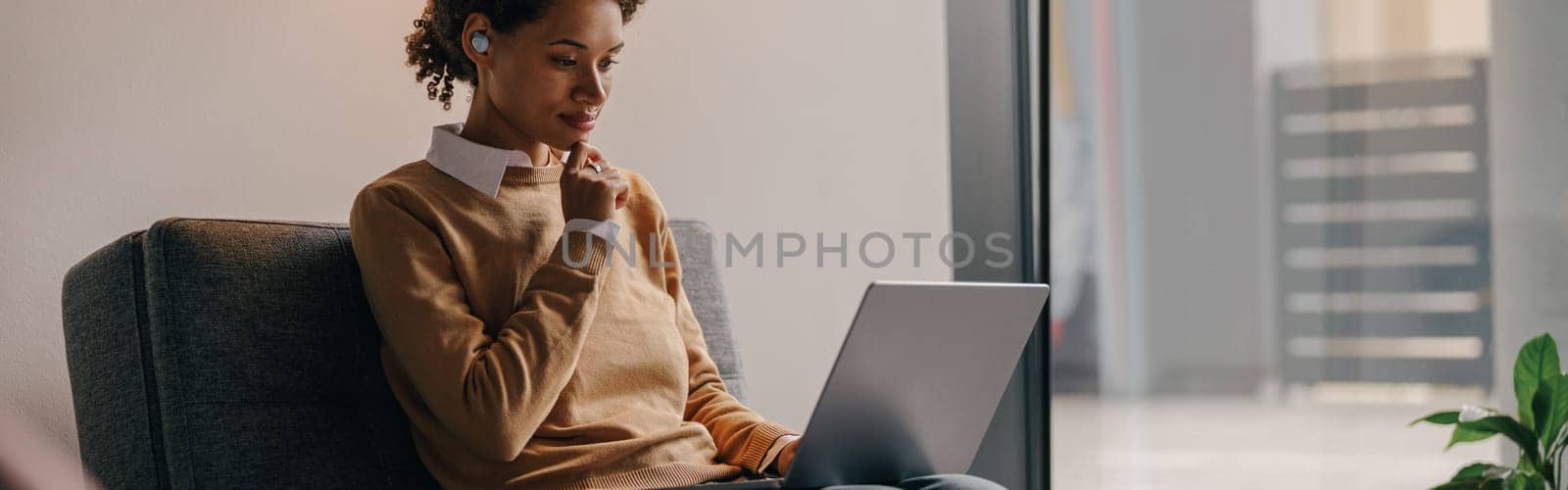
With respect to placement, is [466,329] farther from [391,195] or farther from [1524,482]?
[1524,482]

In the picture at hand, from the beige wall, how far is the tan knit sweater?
1.28 feet

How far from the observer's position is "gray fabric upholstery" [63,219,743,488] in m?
1.43

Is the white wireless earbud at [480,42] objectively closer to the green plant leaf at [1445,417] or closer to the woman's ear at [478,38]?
the woman's ear at [478,38]

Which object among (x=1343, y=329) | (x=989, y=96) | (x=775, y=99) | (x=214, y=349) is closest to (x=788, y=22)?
(x=775, y=99)

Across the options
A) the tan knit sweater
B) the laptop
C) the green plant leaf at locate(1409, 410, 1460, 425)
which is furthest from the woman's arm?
the green plant leaf at locate(1409, 410, 1460, 425)

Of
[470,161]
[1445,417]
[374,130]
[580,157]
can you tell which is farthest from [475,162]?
[1445,417]

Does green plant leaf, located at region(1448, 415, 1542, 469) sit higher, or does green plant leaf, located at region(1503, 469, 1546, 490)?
green plant leaf, located at region(1448, 415, 1542, 469)

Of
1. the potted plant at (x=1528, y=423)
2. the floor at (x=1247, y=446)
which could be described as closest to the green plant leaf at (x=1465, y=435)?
the potted plant at (x=1528, y=423)

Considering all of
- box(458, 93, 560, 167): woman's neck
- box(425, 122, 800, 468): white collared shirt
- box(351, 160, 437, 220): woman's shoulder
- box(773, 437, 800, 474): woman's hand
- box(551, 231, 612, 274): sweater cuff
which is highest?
box(458, 93, 560, 167): woman's neck

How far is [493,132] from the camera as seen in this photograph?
64.5 inches

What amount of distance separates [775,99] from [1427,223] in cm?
118

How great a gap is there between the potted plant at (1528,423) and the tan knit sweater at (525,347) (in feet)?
4.31

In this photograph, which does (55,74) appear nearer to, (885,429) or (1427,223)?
(885,429)

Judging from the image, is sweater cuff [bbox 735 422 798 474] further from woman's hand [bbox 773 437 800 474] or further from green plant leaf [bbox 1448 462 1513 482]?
green plant leaf [bbox 1448 462 1513 482]
